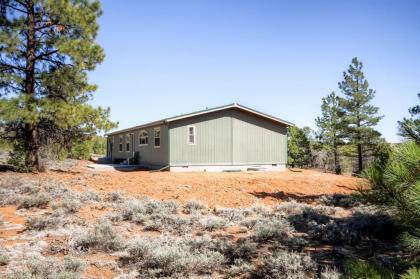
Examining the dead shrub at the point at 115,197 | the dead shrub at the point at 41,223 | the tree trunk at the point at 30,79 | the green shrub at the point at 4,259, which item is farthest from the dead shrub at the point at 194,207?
the tree trunk at the point at 30,79

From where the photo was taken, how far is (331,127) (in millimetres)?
35844

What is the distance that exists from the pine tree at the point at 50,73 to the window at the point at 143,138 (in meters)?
7.17

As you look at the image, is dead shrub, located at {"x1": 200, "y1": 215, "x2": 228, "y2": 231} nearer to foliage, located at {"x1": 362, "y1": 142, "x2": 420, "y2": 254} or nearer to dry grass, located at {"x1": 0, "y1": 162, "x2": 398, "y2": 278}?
dry grass, located at {"x1": 0, "y1": 162, "x2": 398, "y2": 278}

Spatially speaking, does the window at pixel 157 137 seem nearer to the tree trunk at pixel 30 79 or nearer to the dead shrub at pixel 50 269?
the tree trunk at pixel 30 79

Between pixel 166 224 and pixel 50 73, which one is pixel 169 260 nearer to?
pixel 166 224

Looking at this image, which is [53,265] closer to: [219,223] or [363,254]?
[219,223]

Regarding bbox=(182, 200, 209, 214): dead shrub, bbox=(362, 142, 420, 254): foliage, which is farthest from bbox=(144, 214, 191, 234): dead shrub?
bbox=(362, 142, 420, 254): foliage

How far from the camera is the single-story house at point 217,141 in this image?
2077 cm

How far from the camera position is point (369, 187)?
3.05 m

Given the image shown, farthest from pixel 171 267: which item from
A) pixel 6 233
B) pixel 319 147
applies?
pixel 319 147

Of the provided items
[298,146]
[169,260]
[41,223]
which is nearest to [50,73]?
[41,223]

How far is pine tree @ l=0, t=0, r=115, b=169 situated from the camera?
1530 cm

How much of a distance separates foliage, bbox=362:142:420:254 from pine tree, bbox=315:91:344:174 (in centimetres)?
3425

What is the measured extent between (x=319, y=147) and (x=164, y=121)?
22647 millimetres
